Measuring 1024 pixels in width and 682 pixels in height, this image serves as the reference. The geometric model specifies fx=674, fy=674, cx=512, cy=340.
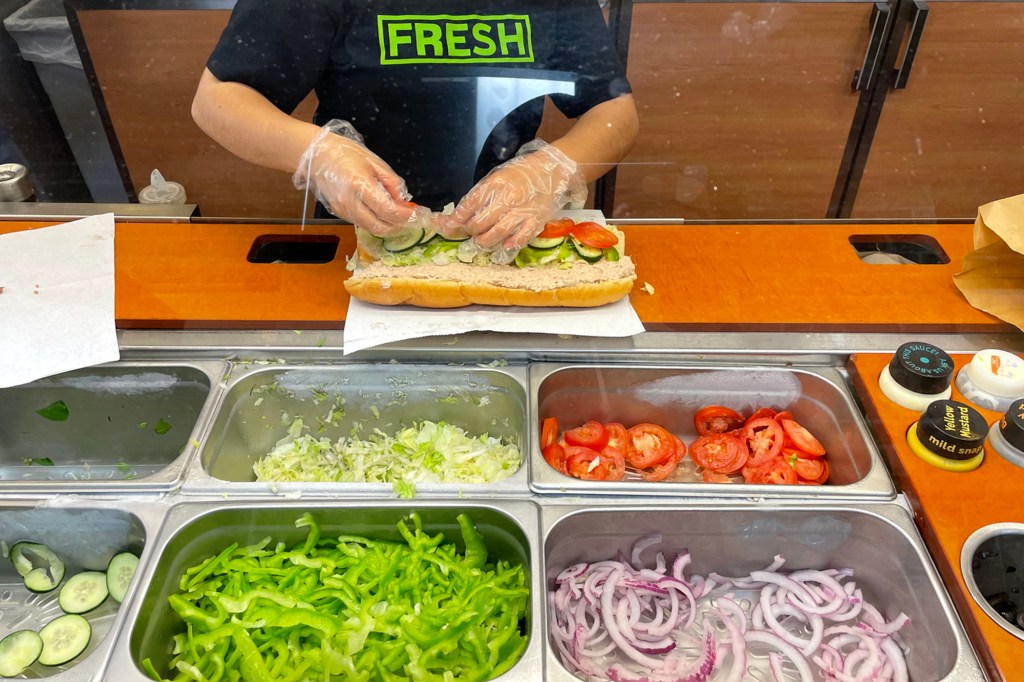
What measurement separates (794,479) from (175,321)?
1.60 metres

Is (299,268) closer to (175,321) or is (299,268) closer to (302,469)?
(175,321)

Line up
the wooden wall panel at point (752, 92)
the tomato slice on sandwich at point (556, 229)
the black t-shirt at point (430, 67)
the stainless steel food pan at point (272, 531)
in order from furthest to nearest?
the wooden wall panel at point (752, 92)
the black t-shirt at point (430, 67)
the tomato slice on sandwich at point (556, 229)
the stainless steel food pan at point (272, 531)

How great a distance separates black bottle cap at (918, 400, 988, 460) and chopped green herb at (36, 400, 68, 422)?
6.81 ft

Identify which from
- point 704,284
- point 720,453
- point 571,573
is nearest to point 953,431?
point 720,453

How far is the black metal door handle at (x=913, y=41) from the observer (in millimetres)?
3086

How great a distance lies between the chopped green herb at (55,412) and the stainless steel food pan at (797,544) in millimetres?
1329

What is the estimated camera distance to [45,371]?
1.64 m

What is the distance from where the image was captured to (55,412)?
1.79 meters

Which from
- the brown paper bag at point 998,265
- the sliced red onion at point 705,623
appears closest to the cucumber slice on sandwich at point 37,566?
the sliced red onion at point 705,623

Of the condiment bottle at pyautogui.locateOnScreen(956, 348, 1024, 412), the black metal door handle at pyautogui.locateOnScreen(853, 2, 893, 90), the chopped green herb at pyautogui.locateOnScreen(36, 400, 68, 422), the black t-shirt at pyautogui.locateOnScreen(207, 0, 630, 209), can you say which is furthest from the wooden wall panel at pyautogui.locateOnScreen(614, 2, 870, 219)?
the chopped green herb at pyautogui.locateOnScreen(36, 400, 68, 422)

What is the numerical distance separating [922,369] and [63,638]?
6.32 feet

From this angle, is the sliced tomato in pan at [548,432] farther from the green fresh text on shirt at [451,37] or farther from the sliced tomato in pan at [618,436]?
the green fresh text on shirt at [451,37]

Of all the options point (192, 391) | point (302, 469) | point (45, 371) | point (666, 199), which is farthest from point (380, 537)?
point (666, 199)

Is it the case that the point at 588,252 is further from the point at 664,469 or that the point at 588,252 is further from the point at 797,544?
the point at 797,544
